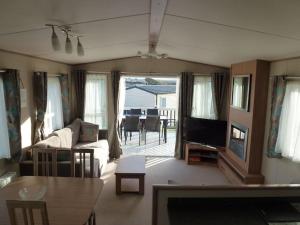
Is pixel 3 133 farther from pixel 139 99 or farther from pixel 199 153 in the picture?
pixel 139 99

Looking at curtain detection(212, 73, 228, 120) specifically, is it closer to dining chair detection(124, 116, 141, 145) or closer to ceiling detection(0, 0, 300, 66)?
dining chair detection(124, 116, 141, 145)

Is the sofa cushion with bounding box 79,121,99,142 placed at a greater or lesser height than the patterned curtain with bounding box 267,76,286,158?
lesser

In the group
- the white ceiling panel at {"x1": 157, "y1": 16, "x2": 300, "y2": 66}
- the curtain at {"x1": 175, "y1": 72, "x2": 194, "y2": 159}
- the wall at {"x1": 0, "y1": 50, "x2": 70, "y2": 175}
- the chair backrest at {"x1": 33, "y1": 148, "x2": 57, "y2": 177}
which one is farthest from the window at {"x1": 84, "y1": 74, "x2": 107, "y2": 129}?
the chair backrest at {"x1": 33, "y1": 148, "x2": 57, "y2": 177}

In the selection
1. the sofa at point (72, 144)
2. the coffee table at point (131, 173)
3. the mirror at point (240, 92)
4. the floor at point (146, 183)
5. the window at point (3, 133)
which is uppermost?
the mirror at point (240, 92)

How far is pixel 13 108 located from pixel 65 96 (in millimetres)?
2022

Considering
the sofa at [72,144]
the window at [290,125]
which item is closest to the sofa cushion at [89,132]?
the sofa at [72,144]

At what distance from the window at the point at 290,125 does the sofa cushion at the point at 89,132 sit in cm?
366

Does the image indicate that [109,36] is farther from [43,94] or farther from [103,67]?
[103,67]

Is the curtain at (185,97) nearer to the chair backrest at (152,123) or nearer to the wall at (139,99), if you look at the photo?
the chair backrest at (152,123)

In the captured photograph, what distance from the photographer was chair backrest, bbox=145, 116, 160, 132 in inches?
261

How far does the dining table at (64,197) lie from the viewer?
73.2 inches

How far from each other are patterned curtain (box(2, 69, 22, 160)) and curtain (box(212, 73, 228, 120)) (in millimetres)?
4112

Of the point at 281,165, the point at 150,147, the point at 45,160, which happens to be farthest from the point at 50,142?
the point at 281,165

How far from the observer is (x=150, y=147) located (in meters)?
6.62
